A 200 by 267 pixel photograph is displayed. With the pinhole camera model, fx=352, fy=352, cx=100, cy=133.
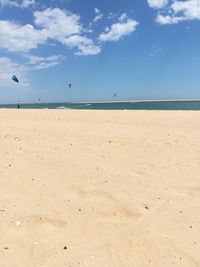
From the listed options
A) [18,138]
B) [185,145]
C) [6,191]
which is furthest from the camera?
[18,138]

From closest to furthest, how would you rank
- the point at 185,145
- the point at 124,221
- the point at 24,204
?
the point at 124,221 → the point at 24,204 → the point at 185,145

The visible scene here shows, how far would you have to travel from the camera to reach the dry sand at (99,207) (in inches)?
132

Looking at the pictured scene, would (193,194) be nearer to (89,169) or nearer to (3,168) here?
(89,169)

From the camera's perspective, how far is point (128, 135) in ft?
31.6

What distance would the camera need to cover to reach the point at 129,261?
3.24m

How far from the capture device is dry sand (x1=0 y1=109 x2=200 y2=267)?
11.0 feet

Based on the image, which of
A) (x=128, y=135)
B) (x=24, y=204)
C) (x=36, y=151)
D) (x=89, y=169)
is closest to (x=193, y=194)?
(x=89, y=169)

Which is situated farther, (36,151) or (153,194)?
(36,151)

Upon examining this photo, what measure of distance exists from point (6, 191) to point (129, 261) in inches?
85.3

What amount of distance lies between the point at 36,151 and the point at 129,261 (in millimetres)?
4254

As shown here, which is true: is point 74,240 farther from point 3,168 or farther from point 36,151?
point 36,151

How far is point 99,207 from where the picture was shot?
4.35 meters

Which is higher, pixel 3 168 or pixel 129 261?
pixel 3 168

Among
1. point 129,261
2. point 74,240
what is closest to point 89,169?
point 74,240
